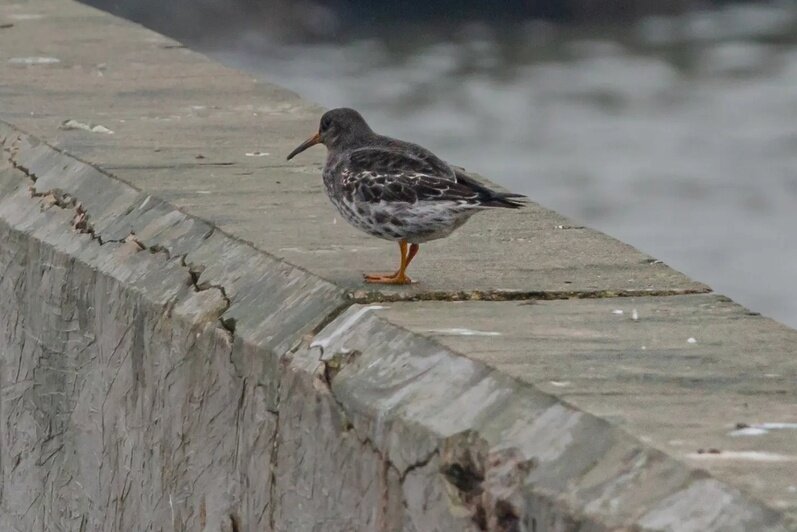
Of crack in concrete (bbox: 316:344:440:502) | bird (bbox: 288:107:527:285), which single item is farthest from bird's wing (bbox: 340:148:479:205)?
crack in concrete (bbox: 316:344:440:502)

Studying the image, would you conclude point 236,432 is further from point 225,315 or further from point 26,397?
point 26,397

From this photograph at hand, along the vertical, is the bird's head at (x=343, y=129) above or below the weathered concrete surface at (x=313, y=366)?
above

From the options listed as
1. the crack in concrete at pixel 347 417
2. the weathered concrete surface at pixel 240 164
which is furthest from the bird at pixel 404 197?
the crack in concrete at pixel 347 417

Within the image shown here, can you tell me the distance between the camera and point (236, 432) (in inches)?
152

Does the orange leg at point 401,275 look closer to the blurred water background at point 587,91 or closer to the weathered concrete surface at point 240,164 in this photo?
the weathered concrete surface at point 240,164

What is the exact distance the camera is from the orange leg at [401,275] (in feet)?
13.2

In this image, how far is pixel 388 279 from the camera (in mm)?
4039

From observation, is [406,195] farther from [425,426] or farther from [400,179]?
[425,426]

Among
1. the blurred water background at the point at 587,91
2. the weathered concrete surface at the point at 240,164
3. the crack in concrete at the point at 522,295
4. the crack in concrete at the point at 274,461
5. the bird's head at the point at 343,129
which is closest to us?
the crack in concrete at the point at 274,461

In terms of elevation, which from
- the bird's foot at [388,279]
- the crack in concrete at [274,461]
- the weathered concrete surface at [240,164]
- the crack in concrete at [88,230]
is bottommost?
the crack in concrete at [274,461]

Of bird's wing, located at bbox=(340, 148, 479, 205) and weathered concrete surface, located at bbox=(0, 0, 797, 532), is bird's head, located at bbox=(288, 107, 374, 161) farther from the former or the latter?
bird's wing, located at bbox=(340, 148, 479, 205)

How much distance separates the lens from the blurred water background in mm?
12477

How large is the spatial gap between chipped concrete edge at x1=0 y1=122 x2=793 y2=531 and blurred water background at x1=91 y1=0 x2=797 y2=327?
7.28m

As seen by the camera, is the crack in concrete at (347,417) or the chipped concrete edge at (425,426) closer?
the chipped concrete edge at (425,426)
